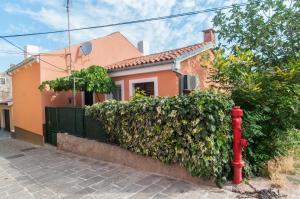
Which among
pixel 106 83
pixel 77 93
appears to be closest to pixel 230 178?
pixel 106 83

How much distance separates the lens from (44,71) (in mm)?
10367

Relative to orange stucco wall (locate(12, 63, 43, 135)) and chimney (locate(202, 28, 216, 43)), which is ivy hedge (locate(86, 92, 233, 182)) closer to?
chimney (locate(202, 28, 216, 43))

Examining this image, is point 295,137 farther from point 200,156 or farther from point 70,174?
point 70,174

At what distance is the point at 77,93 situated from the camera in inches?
446

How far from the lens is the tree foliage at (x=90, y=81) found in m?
8.82

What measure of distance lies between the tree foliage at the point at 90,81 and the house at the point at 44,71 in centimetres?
150

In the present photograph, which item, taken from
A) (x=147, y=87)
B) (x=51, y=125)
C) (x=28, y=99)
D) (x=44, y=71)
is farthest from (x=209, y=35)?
(x=28, y=99)

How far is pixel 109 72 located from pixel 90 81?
51.9 inches

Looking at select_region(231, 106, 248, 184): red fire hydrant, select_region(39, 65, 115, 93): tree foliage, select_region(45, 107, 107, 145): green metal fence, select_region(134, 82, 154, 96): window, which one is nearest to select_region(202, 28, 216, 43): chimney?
select_region(134, 82, 154, 96): window

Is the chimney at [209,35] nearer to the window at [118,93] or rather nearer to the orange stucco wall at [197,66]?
the orange stucco wall at [197,66]

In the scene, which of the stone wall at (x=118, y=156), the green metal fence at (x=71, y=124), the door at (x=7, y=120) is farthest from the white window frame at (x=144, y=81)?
the door at (x=7, y=120)

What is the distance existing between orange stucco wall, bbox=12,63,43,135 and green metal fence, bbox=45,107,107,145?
86 centimetres

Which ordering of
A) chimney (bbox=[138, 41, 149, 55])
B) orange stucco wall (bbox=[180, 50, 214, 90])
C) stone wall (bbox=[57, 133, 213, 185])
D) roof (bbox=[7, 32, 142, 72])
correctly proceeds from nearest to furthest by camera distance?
stone wall (bbox=[57, 133, 213, 185]) → orange stucco wall (bbox=[180, 50, 214, 90]) → roof (bbox=[7, 32, 142, 72]) → chimney (bbox=[138, 41, 149, 55])

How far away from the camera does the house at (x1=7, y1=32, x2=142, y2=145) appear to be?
1053 centimetres
